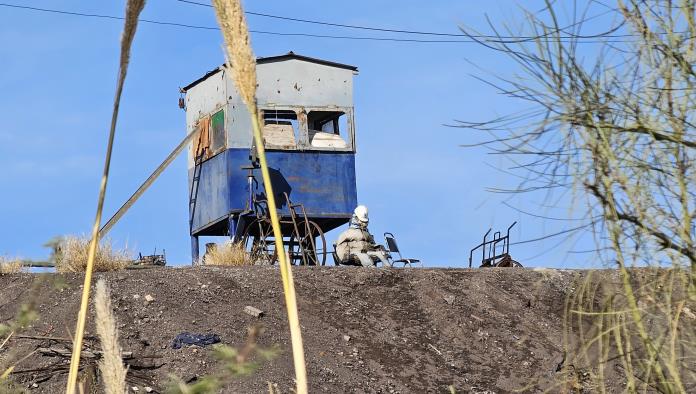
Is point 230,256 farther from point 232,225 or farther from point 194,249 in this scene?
point 194,249

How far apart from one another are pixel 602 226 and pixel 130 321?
12893 mm

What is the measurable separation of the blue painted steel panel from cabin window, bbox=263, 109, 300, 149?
18cm

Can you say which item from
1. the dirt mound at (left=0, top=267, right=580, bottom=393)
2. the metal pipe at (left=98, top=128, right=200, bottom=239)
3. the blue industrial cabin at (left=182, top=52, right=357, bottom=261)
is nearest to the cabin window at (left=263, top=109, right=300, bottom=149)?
the blue industrial cabin at (left=182, top=52, right=357, bottom=261)

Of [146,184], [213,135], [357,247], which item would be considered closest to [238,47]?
[146,184]

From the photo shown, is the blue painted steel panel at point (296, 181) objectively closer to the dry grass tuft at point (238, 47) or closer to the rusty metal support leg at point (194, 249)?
the rusty metal support leg at point (194, 249)

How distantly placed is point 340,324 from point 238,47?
14804 millimetres

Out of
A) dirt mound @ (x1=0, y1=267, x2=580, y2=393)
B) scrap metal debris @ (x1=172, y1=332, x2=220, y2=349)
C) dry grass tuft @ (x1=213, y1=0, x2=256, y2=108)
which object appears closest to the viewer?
dry grass tuft @ (x1=213, y1=0, x2=256, y2=108)

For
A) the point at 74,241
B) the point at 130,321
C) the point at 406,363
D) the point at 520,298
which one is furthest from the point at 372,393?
the point at 74,241

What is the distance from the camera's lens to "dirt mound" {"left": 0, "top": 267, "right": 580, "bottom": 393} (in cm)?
1542

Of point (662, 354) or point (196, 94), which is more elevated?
point (196, 94)

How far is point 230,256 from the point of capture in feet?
70.4

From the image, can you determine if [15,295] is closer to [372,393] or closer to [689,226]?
[372,393]

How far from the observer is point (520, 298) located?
19.5 m

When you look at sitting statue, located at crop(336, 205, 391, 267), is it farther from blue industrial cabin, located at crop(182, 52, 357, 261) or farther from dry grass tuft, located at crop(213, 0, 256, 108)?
dry grass tuft, located at crop(213, 0, 256, 108)
